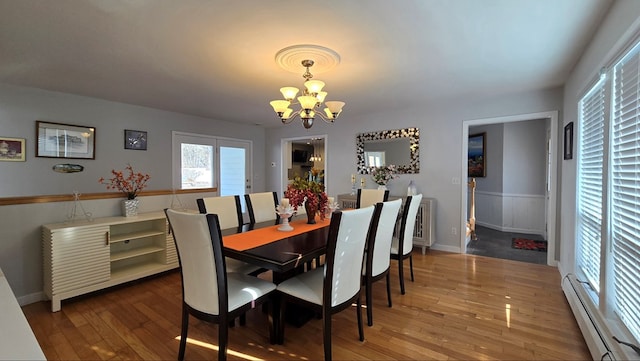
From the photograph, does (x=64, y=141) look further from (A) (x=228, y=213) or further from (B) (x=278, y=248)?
(B) (x=278, y=248)

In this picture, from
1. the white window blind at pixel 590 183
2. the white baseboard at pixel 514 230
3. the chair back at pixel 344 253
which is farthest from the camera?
the white baseboard at pixel 514 230

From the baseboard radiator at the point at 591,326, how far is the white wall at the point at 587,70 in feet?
1.22

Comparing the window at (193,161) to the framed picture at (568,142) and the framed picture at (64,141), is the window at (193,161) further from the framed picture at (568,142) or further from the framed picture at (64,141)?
the framed picture at (568,142)

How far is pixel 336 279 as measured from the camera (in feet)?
6.06

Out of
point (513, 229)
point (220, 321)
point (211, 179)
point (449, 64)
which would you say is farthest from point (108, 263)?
point (513, 229)

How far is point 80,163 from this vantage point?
3832 mm

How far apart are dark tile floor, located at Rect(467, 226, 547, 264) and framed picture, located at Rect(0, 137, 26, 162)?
19.4 ft

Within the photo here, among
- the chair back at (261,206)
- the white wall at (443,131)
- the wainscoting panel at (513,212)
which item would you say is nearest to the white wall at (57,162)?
the chair back at (261,206)

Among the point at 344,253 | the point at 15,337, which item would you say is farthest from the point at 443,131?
the point at 15,337

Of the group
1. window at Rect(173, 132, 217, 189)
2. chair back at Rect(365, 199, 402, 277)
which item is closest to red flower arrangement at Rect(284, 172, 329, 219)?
chair back at Rect(365, 199, 402, 277)

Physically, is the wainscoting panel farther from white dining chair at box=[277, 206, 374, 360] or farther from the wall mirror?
white dining chair at box=[277, 206, 374, 360]

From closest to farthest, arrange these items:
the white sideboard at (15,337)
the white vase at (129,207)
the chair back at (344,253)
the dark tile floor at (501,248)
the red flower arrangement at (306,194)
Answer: the white sideboard at (15,337) → the chair back at (344,253) → the red flower arrangement at (306,194) → the white vase at (129,207) → the dark tile floor at (501,248)

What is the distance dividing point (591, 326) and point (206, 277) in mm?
2550

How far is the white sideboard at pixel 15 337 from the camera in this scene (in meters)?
1.02
